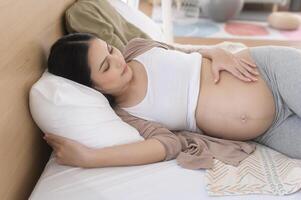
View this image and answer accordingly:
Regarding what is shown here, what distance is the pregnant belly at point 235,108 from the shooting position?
3.84 feet

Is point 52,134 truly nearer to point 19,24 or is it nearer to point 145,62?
point 19,24

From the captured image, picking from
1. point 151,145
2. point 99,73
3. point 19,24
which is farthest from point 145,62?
point 19,24

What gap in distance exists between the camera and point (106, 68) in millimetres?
1126

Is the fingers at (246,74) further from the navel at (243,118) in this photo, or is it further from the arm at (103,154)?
the arm at (103,154)

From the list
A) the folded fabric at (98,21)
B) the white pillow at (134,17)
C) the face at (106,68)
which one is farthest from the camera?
the white pillow at (134,17)

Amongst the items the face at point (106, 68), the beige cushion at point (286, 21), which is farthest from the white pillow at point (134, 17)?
the beige cushion at point (286, 21)

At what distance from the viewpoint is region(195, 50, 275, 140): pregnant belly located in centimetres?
117

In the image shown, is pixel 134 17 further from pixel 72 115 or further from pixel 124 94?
pixel 72 115

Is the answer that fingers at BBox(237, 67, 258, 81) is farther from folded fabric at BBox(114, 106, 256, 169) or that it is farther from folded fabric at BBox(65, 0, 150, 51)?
folded fabric at BBox(65, 0, 150, 51)

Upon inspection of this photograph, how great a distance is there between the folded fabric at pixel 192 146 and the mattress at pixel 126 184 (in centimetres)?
4

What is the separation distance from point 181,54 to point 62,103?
0.45m

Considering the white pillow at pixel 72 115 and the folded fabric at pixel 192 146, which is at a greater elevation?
the white pillow at pixel 72 115

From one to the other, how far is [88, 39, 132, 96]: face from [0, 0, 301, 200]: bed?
153 millimetres

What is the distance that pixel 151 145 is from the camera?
1.06 meters
